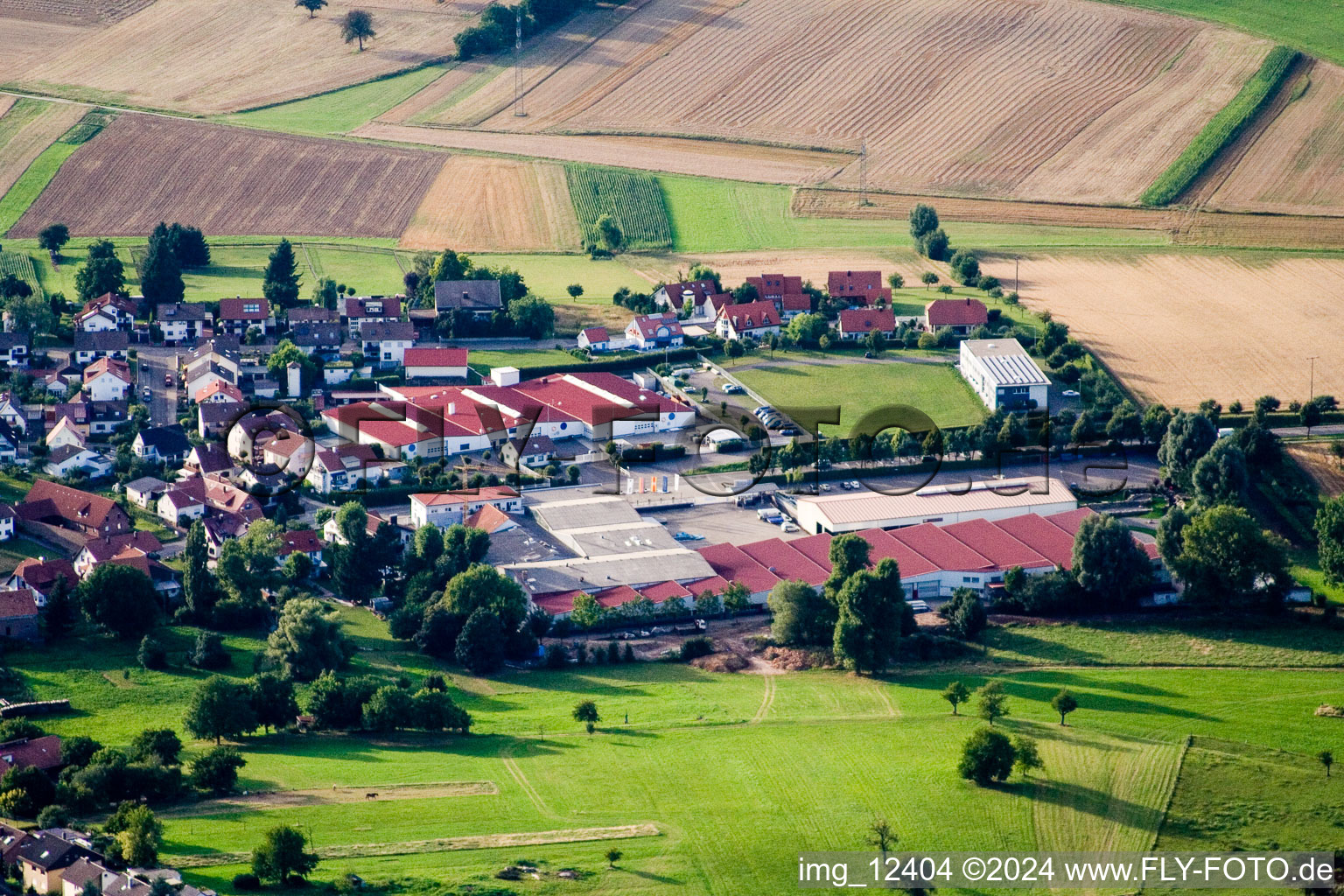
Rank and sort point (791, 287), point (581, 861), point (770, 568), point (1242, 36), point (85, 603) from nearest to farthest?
point (581, 861)
point (85, 603)
point (770, 568)
point (791, 287)
point (1242, 36)

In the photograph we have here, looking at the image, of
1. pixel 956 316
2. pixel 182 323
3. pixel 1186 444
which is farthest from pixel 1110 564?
pixel 182 323

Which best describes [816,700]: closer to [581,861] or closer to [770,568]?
[770,568]

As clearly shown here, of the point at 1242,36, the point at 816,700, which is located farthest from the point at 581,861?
the point at 1242,36

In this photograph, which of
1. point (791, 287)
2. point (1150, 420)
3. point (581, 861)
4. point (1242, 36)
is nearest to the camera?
point (581, 861)

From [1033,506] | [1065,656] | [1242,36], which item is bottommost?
[1065,656]

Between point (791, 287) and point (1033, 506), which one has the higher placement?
point (791, 287)

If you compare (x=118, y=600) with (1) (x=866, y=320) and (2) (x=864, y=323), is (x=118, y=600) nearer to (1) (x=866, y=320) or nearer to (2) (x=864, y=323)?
(2) (x=864, y=323)

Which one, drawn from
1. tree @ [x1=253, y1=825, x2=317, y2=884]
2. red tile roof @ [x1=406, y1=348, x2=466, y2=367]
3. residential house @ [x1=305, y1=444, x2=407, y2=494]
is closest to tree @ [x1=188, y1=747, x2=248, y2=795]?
tree @ [x1=253, y1=825, x2=317, y2=884]
